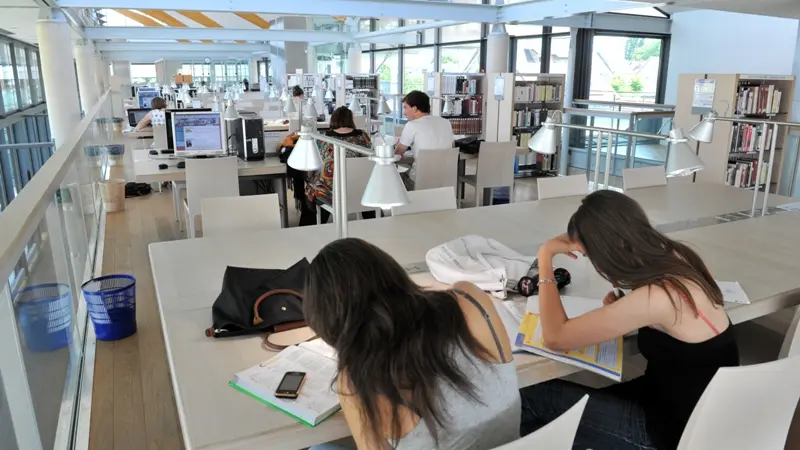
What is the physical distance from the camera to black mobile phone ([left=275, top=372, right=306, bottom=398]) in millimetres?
1400

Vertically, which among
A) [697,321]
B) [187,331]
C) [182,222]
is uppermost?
[697,321]

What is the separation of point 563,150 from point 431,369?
7.48 meters

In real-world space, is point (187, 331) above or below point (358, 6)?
below

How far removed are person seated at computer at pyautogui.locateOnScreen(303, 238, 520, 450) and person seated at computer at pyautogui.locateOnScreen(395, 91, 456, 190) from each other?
3.83 metres

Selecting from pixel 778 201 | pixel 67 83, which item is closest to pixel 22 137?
pixel 67 83

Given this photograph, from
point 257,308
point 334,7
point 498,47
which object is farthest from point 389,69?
point 257,308

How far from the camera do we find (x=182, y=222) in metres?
5.33

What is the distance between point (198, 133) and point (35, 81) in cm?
1387

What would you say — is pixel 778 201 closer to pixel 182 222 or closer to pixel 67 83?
pixel 182 222

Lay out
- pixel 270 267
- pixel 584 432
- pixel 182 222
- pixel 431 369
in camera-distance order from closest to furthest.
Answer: pixel 431 369 < pixel 584 432 < pixel 270 267 < pixel 182 222

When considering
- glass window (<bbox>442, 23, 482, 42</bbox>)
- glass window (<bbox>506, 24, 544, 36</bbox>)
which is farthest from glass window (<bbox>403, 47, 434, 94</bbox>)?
glass window (<bbox>506, 24, 544, 36</bbox>)

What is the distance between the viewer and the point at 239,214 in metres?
3.05

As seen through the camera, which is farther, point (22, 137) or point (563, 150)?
point (22, 137)

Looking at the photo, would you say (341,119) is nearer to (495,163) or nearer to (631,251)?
(495,163)
